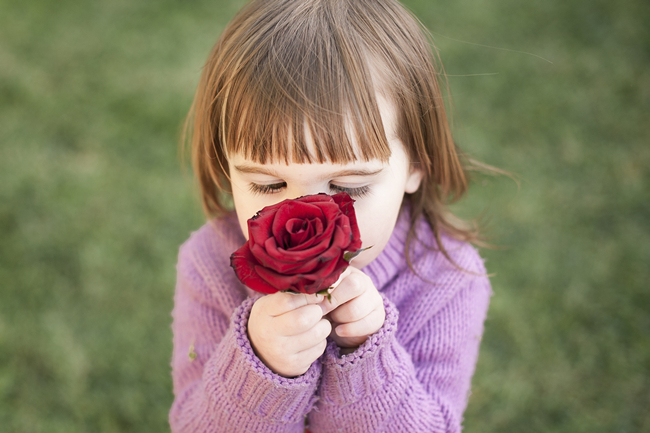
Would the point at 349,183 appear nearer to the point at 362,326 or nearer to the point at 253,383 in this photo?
the point at 362,326

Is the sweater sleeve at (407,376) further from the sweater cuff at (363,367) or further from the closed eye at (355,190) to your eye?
the closed eye at (355,190)

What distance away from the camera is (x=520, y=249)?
9.01ft

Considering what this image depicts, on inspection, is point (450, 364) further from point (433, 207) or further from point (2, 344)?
point (2, 344)

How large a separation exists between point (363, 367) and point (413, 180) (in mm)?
521

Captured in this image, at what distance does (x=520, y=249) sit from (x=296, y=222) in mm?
2080

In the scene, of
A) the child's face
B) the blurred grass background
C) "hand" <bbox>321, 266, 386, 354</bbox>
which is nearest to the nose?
the child's face

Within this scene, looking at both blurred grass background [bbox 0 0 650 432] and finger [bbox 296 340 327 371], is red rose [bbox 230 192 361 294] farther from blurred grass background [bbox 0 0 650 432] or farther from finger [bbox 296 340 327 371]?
blurred grass background [bbox 0 0 650 432]

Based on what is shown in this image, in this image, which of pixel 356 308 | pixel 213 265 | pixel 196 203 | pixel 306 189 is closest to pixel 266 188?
pixel 306 189

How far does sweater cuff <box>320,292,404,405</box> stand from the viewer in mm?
1269

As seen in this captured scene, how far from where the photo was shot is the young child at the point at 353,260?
1.17 meters

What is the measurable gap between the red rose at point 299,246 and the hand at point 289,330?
22 centimetres

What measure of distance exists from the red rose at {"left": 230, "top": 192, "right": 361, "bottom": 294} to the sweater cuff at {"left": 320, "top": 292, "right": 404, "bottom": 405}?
425 mm

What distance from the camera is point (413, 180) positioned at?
1500mm

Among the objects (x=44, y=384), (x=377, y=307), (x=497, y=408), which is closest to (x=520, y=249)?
(x=497, y=408)
